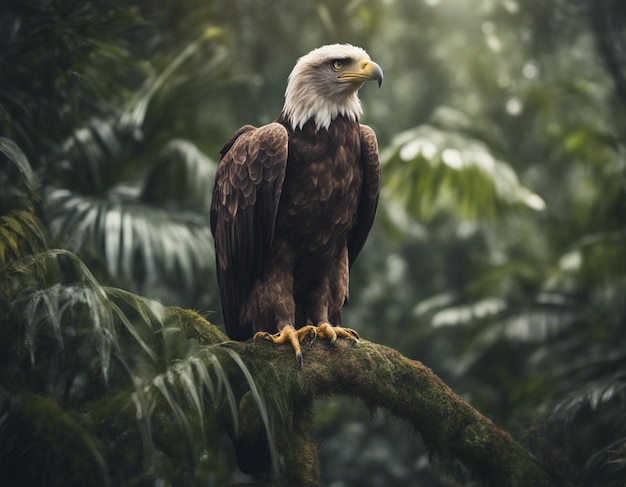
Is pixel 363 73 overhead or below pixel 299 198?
overhead

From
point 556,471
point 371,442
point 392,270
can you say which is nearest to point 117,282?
point 556,471

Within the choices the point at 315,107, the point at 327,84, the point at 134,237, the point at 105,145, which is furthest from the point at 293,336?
the point at 105,145

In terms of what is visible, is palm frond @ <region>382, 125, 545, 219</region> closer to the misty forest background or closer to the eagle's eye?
the misty forest background

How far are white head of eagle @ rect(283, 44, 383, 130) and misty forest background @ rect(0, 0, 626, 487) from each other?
1.35 meters

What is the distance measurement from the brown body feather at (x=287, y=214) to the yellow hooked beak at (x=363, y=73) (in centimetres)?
24

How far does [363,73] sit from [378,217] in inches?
166

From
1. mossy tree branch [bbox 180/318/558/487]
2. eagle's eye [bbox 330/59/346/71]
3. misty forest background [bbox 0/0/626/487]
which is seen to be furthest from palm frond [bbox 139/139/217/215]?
mossy tree branch [bbox 180/318/558/487]

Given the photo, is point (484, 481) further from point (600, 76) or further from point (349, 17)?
point (600, 76)

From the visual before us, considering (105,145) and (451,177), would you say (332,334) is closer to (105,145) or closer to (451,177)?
(105,145)

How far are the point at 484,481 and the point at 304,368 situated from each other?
1.00m

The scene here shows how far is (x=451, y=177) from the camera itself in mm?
8141

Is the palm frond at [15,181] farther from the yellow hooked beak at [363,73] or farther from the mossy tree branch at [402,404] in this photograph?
the yellow hooked beak at [363,73]

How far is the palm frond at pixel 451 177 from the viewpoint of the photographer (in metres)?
8.02

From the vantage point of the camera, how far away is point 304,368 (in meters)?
3.85
